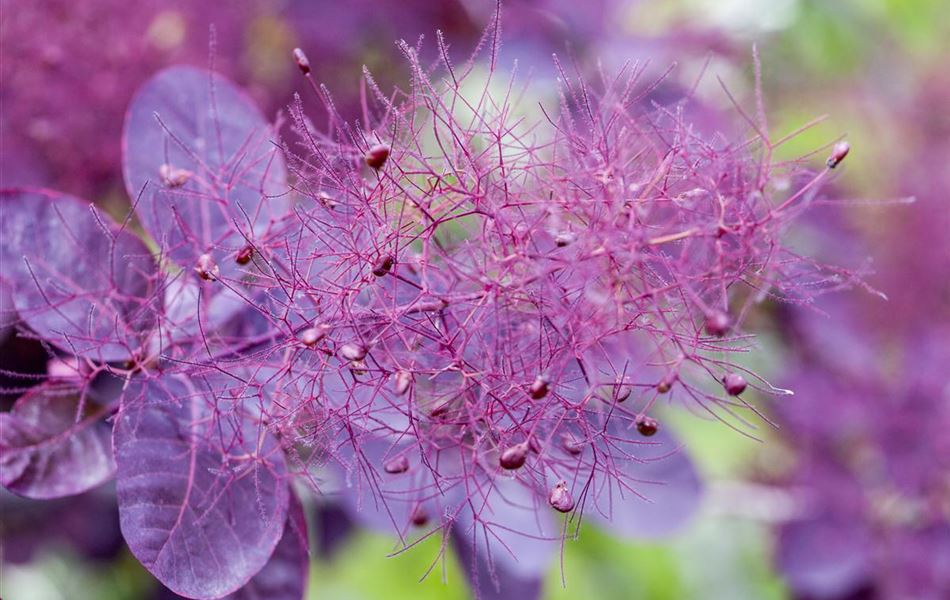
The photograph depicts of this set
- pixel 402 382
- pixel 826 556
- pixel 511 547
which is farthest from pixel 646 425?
pixel 826 556

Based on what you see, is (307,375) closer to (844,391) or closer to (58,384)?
(58,384)

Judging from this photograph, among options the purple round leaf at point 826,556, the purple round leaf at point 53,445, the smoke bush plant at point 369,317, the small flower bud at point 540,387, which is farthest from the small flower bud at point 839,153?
the purple round leaf at point 826,556

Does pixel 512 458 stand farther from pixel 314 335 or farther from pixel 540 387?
pixel 314 335

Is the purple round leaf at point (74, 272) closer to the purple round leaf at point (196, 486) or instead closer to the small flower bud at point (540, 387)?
the purple round leaf at point (196, 486)

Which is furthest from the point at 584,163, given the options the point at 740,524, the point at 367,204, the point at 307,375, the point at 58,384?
the point at 740,524

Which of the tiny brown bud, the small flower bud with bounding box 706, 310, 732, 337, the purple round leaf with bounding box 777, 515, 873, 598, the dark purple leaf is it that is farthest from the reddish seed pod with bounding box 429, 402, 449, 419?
the purple round leaf with bounding box 777, 515, 873, 598

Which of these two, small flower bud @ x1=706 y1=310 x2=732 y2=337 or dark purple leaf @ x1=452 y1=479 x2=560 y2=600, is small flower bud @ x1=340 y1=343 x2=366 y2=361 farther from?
dark purple leaf @ x1=452 y1=479 x2=560 y2=600
